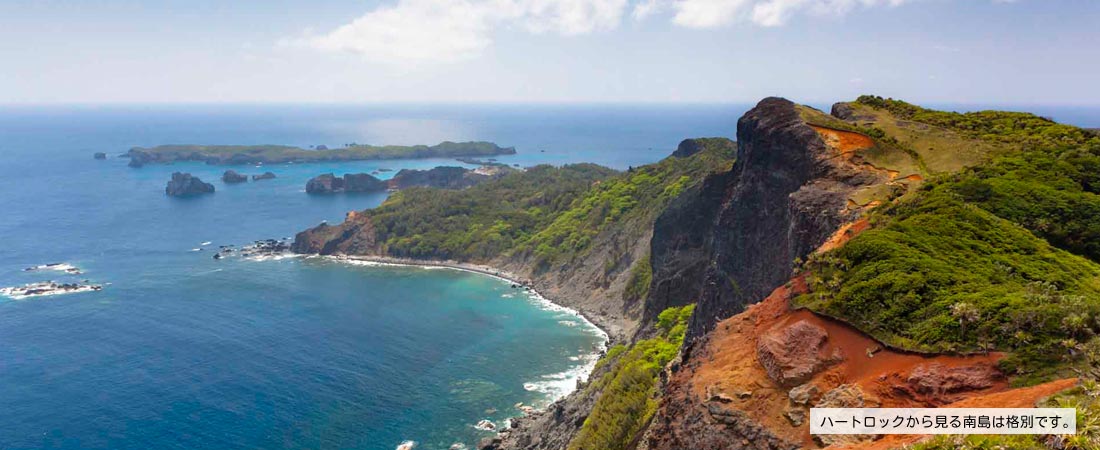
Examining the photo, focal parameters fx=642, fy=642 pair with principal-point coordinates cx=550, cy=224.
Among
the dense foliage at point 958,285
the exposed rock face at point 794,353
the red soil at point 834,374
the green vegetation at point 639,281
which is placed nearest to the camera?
the red soil at point 834,374

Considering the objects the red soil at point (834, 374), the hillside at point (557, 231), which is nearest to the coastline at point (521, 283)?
the hillside at point (557, 231)

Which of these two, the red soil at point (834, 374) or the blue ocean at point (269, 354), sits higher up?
the red soil at point (834, 374)

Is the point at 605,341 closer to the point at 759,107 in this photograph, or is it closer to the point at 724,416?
the point at 759,107

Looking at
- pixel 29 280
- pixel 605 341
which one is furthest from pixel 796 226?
pixel 29 280

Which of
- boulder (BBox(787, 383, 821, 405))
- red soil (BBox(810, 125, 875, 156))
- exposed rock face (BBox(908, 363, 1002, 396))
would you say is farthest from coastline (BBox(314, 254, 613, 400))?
exposed rock face (BBox(908, 363, 1002, 396))

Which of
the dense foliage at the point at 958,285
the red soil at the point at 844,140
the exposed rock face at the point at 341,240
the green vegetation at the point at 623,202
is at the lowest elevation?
the exposed rock face at the point at 341,240

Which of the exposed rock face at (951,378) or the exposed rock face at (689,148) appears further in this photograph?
the exposed rock face at (689,148)

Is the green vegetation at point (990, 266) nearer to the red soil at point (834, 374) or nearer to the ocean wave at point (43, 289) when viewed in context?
the red soil at point (834, 374)
